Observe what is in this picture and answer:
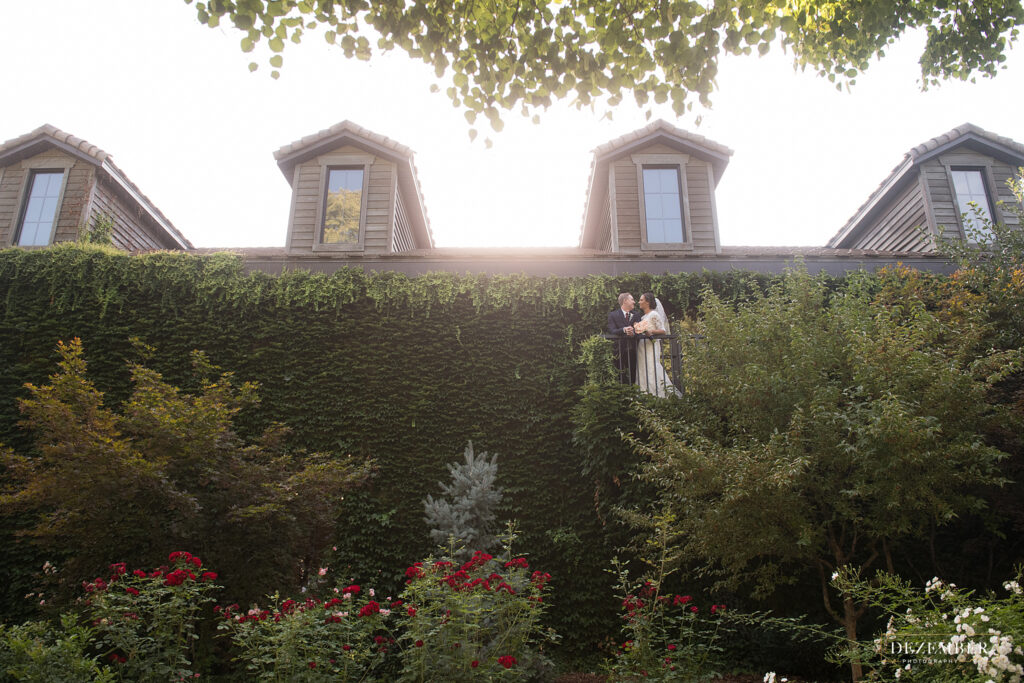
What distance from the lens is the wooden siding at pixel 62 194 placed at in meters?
12.1

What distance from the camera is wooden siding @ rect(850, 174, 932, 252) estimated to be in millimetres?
12695

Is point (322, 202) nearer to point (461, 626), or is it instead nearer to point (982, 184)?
point (461, 626)

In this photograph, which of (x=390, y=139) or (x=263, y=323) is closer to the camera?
(x=263, y=323)

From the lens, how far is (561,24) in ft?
16.9

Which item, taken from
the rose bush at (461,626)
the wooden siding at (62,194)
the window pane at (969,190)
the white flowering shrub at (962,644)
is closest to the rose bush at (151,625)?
the rose bush at (461,626)

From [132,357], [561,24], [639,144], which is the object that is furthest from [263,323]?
[639,144]

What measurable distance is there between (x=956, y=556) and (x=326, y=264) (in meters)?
9.36

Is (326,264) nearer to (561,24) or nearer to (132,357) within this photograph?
A: (132,357)

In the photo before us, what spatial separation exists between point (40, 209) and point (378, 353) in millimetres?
8653

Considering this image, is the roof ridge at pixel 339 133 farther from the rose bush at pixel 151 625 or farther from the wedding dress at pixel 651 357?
the rose bush at pixel 151 625

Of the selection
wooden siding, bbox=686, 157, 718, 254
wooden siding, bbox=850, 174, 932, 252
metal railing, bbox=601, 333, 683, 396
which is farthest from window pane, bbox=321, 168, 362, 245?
wooden siding, bbox=850, 174, 932, 252

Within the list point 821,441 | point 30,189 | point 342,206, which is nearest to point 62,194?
point 30,189

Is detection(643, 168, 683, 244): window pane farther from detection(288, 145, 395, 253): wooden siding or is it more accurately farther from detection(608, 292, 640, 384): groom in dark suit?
detection(288, 145, 395, 253): wooden siding

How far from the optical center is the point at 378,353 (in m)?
8.72
